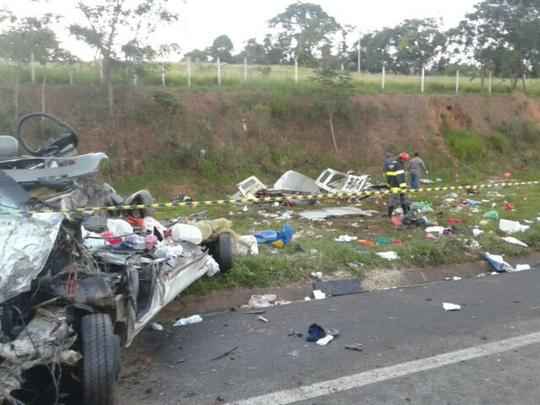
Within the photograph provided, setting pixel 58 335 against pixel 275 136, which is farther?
pixel 275 136

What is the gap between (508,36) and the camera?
27469 mm

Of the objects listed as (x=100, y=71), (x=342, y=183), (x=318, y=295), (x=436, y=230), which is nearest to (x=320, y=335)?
(x=318, y=295)

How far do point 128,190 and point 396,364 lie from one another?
12.1m

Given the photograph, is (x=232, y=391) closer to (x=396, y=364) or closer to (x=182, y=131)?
(x=396, y=364)

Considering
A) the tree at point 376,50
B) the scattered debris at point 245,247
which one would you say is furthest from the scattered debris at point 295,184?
the tree at point 376,50

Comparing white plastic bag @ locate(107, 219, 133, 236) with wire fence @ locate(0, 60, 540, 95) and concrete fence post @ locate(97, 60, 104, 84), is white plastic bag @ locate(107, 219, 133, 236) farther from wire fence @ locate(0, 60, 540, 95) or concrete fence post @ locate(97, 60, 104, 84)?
concrete fence post @ locate(97, 60, 104, 84)

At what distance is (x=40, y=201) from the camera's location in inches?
162

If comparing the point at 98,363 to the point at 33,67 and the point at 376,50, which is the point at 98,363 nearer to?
the point at 33,67

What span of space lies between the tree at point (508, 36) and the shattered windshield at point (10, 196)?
2707 centimetres

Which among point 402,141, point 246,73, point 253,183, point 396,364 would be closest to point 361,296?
point 396,364

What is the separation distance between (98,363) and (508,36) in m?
29.0

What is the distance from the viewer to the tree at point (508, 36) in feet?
88.4

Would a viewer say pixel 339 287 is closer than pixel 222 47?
Yes

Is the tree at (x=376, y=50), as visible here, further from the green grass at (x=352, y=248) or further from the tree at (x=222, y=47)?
the green grass at (x=352, y=248)
